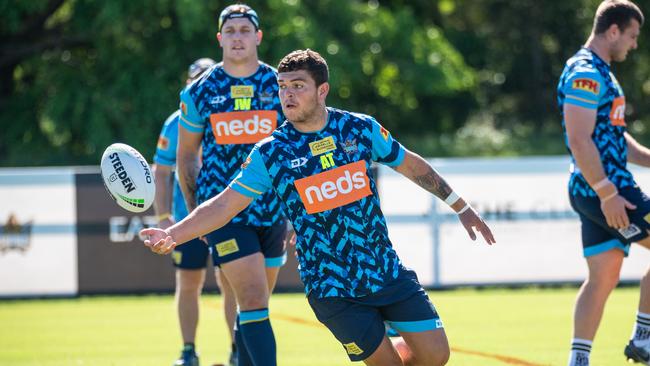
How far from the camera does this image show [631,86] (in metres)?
A: 29.4

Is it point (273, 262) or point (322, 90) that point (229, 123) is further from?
point (322, 90)

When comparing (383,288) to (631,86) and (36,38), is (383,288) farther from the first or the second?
(631,86)

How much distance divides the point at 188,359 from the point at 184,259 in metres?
0.84

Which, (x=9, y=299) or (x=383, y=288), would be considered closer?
(x=383, y=288)

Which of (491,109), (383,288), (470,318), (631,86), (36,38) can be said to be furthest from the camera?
(491,109)

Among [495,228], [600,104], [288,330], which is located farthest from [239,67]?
[495,228]

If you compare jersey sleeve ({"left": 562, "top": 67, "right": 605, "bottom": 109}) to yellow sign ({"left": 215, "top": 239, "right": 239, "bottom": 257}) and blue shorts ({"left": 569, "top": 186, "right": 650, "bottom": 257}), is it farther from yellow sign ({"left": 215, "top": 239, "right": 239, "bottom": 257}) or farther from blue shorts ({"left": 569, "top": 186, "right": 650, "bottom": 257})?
yellow sign ({"left": 215, "top": 239, "right": 239, "bottom": 257})

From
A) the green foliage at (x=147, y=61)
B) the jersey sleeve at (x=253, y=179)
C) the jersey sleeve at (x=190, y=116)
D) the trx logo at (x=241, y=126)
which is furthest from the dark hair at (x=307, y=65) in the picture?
the green foliage at (x=147, y=61)

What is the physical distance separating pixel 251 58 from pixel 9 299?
744 centimetres

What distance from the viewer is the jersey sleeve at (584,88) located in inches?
251

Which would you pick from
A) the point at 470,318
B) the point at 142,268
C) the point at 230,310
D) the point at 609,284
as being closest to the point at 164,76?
the point at 142,268

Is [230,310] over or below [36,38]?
below

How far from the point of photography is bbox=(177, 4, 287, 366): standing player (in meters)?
6.74

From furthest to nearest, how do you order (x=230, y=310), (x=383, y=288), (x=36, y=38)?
(x=36, y=38)
(x=230, y=310)
(x=383, y=288)
